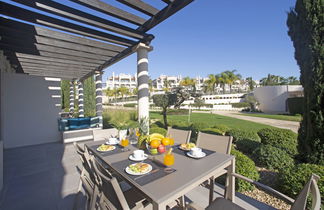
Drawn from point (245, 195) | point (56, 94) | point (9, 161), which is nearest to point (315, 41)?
point (245, 195)

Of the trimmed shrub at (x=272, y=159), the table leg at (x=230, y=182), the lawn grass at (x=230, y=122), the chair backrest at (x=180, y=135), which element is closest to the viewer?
the table leg at (x=230, y=182)

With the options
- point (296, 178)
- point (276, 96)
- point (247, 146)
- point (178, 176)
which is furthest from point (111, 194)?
point (276, 96)

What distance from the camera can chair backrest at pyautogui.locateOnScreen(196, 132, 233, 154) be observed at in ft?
6.77

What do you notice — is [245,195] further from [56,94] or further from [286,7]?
[56,94]

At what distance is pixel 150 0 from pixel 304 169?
3.60 m

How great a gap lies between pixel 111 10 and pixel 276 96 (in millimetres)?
24174

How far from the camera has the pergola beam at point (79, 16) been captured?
222 centimetres

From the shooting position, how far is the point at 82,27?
2959 mm

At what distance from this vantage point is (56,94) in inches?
230

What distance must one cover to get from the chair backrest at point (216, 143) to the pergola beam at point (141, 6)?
2.36 m

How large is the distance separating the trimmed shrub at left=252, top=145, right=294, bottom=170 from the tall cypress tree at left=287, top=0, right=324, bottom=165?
287mm

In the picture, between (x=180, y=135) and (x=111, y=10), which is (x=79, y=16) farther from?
(x=180, y=135)

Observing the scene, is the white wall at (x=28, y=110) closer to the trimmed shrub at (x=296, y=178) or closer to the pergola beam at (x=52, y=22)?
the pergola beam at (x=52, y=22)

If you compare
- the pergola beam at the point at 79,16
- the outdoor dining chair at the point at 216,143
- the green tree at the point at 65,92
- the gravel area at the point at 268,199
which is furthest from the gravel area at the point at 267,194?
the green tree at the point at 65,92
